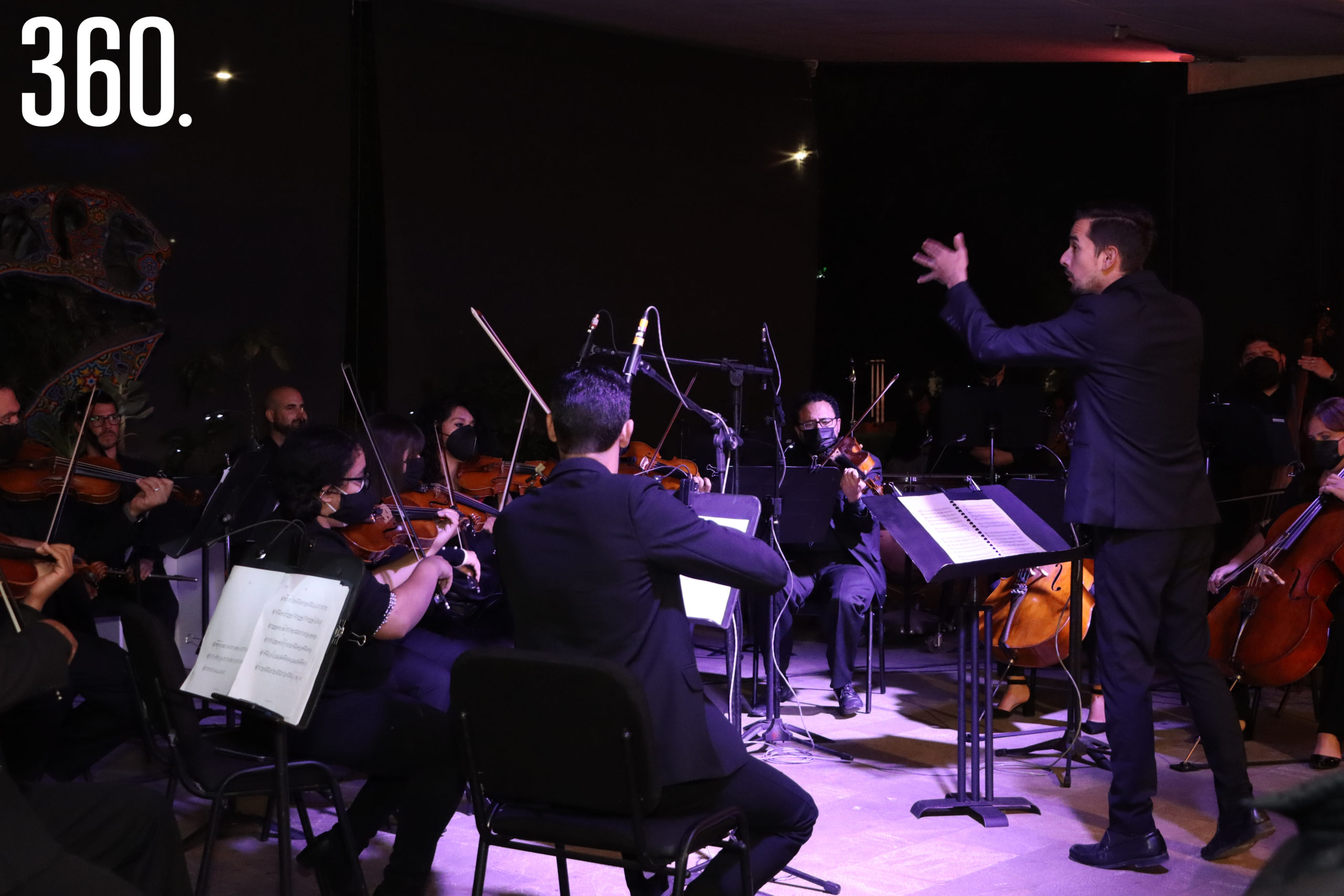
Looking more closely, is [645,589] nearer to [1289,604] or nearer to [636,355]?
[636,355]

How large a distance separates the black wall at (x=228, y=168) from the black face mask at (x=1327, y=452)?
14.3 ft

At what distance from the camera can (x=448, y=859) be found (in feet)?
10.5

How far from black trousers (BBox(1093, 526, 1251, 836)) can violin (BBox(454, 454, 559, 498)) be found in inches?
91.1

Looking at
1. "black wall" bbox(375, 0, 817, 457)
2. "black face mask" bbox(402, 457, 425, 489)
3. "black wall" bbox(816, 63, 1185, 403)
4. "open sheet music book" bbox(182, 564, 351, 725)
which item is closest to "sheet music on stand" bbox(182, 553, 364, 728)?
"open sheet music book" bbox(182, 564, 351, 725)

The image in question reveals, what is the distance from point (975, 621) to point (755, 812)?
1.43 metres

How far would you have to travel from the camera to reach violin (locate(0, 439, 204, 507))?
4180mm

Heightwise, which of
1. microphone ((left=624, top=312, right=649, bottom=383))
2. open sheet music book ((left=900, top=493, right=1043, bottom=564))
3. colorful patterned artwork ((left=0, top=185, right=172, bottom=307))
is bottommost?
open sheet music book ((left=900, top=493, right=1043, bottom=564))

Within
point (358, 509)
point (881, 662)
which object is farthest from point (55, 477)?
point (881, 662)

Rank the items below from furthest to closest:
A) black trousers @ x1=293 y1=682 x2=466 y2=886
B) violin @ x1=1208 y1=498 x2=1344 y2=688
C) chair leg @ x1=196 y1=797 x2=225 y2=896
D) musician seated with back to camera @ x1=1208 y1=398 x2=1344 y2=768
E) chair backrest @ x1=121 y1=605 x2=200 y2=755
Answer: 1. musician seated with back to camera @ x1=1208 y1=398 x2=1344 y2=768
2. violin @ x1=1208 y1=498 x2=1344 y2=688
3. black trousers @ x1=293 y1=682 x2=466 y2=886
4. chair backrest @ x1=121 y1=605 x2=200 y2=755
5. chair leg @ x1=196 y1=797 x2=225 y2=896

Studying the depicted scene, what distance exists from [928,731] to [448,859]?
199 centimetres

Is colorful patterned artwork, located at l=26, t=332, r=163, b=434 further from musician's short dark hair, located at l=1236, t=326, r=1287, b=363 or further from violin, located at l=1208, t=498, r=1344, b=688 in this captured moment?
musician's short dark hair, located at l=1236, t=326, r=1287, b=363

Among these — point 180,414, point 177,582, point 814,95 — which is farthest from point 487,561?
point 814,95

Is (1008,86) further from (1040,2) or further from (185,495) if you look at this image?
(185,495)

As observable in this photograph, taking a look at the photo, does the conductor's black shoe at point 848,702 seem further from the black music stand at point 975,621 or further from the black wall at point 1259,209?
the black wall at point 1259,209
